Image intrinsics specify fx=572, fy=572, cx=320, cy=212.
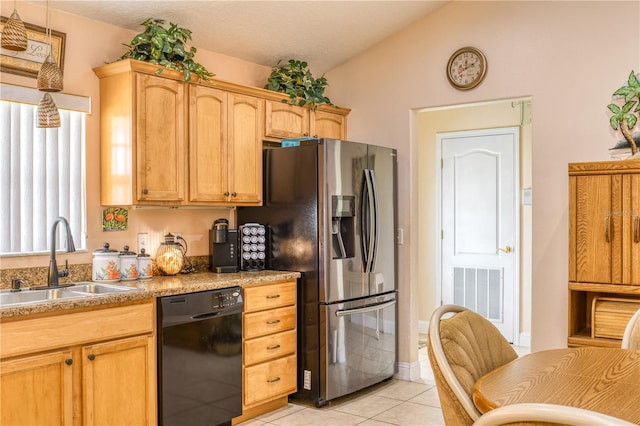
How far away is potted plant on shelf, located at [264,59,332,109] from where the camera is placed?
4414mm

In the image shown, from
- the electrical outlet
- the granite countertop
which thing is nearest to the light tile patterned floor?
the granite countertop

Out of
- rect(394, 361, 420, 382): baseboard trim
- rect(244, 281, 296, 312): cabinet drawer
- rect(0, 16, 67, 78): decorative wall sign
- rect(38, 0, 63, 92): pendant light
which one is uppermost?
rect(0, 16, 67, 78): decorative wall sign

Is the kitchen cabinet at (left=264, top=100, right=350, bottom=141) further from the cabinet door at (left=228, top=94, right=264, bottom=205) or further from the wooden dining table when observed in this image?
the wooden dining table

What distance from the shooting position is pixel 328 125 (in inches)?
188

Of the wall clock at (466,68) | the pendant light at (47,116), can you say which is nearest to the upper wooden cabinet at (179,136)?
the pendant light at (47,116)

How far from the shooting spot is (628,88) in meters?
3.65

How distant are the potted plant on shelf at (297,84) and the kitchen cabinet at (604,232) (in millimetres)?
2032

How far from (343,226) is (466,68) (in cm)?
153

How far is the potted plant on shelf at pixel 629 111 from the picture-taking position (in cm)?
364

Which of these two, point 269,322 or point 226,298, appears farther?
point 269,322

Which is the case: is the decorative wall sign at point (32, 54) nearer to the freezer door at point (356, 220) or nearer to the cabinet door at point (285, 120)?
the cabinet door at point (285, 120)

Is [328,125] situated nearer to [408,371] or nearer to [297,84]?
[297,84]

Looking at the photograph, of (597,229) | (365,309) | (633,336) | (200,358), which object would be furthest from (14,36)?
(597,229)

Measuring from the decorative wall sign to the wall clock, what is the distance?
276cm
